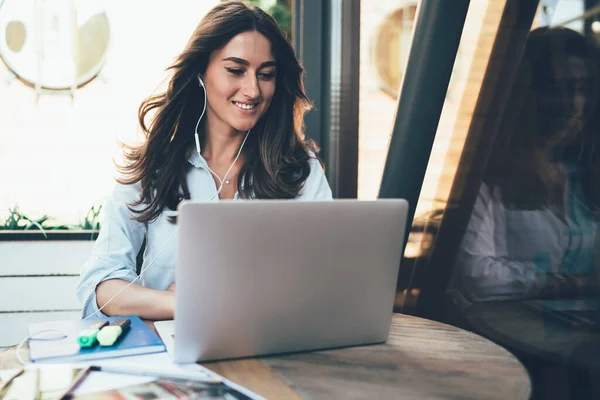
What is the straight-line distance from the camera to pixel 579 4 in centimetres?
138

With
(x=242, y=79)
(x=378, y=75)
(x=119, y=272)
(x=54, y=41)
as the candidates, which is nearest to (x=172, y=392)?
(x=119, y=272)

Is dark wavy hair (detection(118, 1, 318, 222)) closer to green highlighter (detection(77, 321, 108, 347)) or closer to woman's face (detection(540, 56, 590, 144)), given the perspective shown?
green highlighter (detection(77, 321, 108, 347))

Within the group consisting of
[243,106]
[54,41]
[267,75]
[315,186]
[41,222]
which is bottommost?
[41,222]

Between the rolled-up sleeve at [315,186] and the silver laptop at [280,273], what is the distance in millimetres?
1030

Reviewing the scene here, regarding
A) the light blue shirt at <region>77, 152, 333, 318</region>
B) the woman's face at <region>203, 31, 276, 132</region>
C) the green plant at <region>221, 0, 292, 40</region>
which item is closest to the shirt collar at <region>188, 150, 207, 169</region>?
the light blue shirt at <region>77, 152, 333, 318</region>

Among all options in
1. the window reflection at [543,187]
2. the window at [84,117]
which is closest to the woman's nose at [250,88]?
the window reflection at [543,187]

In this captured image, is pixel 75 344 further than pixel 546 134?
No

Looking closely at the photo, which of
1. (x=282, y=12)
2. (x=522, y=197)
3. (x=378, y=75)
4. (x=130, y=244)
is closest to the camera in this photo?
(x=522, y=197)

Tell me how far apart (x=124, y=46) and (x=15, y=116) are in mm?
737

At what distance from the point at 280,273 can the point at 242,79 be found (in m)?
1.14

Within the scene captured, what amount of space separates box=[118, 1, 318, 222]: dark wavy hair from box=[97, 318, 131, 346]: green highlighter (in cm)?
70

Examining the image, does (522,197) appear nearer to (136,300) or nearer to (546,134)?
(546,134)

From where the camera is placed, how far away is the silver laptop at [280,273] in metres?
0.94

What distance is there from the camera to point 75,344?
1.11 meters
